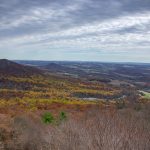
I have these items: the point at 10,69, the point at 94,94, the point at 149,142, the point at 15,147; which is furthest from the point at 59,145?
the point at 10,69

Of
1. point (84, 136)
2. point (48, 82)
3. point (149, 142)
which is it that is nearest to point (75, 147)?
point (84, 136)

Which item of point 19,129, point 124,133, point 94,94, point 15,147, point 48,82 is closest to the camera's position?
point 124,133

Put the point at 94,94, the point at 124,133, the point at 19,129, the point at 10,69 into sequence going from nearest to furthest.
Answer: the point at 124,133 < the point at 19,129 < the point at 94,94 < the point at 10,69

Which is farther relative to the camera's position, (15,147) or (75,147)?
(15,147)

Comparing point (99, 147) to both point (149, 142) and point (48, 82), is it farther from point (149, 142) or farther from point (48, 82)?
point (48, 82)

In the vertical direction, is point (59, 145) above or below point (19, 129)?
above

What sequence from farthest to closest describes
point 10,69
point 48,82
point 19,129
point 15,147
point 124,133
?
point 10,69 → point 48,82 → point 19,129 → point 15,147 → point 124,133

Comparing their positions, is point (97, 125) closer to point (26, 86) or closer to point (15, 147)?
point (15, 147)

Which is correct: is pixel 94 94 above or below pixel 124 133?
below

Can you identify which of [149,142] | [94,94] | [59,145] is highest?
[149,142]

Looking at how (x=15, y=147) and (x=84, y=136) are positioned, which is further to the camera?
(x=15, y=147)
